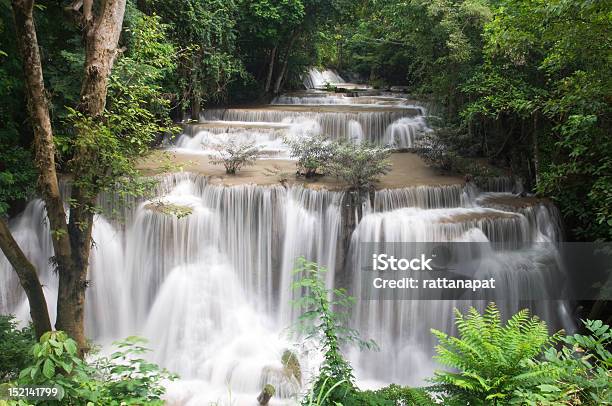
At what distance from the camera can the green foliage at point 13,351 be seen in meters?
4.94

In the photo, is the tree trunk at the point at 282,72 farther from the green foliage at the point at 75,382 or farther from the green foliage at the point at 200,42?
the green foliage at the point at 75,382

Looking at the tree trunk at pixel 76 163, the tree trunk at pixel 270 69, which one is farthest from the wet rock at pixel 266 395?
the tree trunk at pixel 270 69

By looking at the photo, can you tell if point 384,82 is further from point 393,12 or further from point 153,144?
point 153,144

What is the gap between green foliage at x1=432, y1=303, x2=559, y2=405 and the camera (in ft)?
10.2

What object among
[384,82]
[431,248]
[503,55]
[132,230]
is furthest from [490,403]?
[384,82]

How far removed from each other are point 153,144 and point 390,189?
668cm

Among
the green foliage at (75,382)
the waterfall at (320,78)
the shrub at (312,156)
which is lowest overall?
the green foliage at (75,382)

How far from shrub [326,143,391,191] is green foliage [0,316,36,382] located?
224 inches

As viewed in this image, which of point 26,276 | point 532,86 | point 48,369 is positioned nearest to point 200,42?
point 532,86

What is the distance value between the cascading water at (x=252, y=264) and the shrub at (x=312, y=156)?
2.78ft

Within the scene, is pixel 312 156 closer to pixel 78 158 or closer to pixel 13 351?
pixel 78 158

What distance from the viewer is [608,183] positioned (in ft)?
23.7

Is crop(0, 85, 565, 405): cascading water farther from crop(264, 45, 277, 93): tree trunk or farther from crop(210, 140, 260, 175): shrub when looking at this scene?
crop(264, 45, 277, 93): tree trunk

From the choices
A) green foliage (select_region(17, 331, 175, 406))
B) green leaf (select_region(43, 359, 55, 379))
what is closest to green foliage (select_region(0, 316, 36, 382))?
green foliage (select_region(17, 331, 175, 406))
